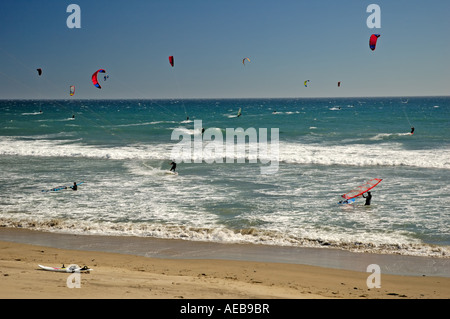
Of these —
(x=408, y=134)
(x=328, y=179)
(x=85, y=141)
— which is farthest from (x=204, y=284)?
(x=408, y=134)

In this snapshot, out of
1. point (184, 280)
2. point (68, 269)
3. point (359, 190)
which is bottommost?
point (184, 280)

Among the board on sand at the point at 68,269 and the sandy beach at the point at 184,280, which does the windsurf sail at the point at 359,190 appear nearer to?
the sandy beach at the point at 184,280

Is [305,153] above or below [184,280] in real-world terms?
above

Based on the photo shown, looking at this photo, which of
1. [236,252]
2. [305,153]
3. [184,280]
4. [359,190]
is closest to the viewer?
[184,280]

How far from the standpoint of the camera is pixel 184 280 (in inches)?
303

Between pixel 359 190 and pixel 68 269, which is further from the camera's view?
pixel 359 190

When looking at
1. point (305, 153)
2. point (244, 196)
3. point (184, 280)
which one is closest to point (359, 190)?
point (244, 196)

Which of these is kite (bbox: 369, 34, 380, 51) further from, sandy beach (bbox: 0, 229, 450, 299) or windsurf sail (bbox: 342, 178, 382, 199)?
sandy beach (bbox: 0, 229, 450, 299)

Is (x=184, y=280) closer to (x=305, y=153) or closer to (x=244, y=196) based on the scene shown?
(x=244, y=196)

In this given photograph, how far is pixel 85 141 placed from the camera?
34.7 metres

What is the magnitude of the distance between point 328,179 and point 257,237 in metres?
8.65

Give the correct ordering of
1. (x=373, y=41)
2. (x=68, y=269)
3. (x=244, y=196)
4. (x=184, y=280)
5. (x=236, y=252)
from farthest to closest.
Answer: (x=373, y=41)
(x=244, y=196)
(x=236, y=252)
(x=68, y=269)
(x=184, y=280)

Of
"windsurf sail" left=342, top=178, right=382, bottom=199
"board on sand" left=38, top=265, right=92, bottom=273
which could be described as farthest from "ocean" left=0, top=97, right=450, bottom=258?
"board on sand" left=38, top=265, right=92, bottom=273

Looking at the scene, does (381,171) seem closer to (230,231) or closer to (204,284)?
(230,231)
